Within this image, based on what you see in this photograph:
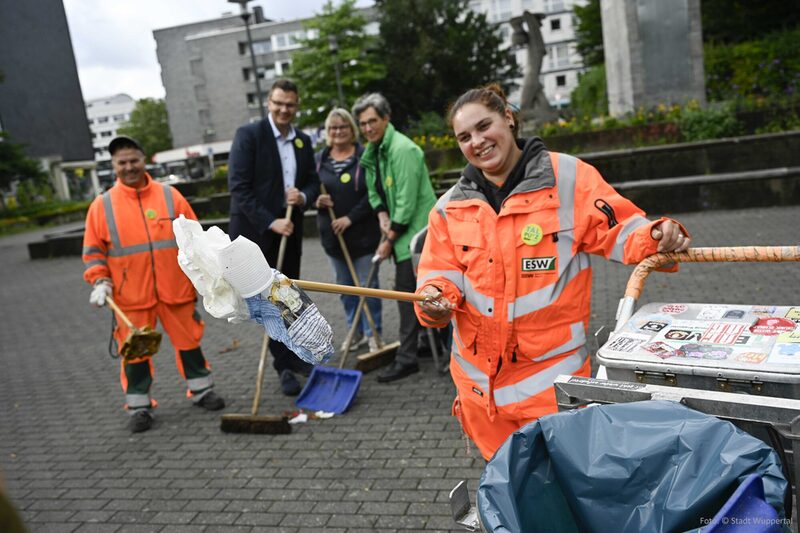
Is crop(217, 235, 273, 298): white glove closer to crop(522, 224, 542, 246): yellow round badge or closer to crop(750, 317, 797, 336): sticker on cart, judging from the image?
crop(522, 224, 542, 246): yellow round badge

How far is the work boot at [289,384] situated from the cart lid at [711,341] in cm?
393

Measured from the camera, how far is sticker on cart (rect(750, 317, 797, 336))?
197 centimetres

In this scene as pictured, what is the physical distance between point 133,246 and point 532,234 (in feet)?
12.3

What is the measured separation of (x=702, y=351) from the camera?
1937 millimetres

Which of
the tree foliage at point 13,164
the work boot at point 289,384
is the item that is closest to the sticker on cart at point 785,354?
the work boot at point 289,384

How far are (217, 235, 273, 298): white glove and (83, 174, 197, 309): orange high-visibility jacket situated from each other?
359 cm

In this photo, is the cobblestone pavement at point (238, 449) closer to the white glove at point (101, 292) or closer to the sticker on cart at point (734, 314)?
the white glove at point (101, 292)

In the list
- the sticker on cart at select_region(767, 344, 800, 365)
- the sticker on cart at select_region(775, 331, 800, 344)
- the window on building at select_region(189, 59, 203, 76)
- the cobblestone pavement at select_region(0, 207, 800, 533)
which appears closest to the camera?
the sticker on cart at select_region(767, 344, 800, 365)

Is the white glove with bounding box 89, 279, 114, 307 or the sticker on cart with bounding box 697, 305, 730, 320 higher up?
the sticker on cart with bounding box 697, 305, 730, 320

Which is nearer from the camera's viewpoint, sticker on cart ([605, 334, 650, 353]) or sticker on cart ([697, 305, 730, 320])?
sticker on cart ([605, 334, 650, 353])

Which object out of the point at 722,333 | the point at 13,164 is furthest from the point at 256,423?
the point at 13,164

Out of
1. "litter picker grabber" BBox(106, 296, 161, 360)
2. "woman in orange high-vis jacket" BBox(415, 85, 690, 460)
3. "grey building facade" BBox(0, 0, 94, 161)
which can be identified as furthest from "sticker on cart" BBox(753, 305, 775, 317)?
"grey building facade" BBox(0, 0, 94, 161)

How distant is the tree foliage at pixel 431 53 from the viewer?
3953 centimetres

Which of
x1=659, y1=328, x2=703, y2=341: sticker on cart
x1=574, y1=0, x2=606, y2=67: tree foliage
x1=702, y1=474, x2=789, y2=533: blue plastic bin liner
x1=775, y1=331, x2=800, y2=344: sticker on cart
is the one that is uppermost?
x1=574, y1=0, x2=606, y2=67: tree foliage
